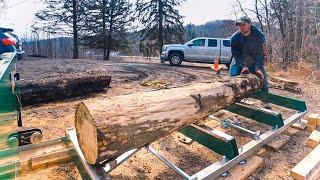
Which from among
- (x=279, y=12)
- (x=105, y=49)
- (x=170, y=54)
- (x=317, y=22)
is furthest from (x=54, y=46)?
(x=317, y=22)

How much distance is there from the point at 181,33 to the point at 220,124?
22148 mm

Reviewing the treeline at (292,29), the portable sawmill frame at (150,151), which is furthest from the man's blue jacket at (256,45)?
the treeline at (292,29)

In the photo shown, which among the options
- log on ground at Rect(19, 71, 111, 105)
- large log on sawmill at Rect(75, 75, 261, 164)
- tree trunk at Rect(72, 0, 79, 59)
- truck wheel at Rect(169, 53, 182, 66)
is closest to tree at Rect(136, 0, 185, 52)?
tree trunk at Rect(72, 0, 79, 59)

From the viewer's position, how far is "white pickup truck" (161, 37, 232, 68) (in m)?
15.4

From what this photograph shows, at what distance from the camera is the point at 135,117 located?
8.92ft

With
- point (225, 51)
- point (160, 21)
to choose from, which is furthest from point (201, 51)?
point (160, 21)

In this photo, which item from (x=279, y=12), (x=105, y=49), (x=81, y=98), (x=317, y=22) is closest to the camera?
(x=81, y=98)

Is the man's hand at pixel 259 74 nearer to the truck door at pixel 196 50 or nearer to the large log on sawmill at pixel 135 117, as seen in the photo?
the large log on sawmill at pixel 135 117

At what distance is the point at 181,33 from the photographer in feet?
85.9

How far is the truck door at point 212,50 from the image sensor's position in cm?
1540

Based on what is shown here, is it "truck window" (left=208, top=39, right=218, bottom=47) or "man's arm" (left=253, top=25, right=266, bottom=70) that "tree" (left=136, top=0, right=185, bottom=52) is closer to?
"truck window" (left=208, top=39, right=218, bottom=47)

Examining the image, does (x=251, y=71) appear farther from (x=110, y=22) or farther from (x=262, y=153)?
(x=110, y=22)

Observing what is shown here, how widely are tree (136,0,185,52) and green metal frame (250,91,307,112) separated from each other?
20516 millimetres

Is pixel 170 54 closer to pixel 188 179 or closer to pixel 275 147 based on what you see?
pixel 275 147
